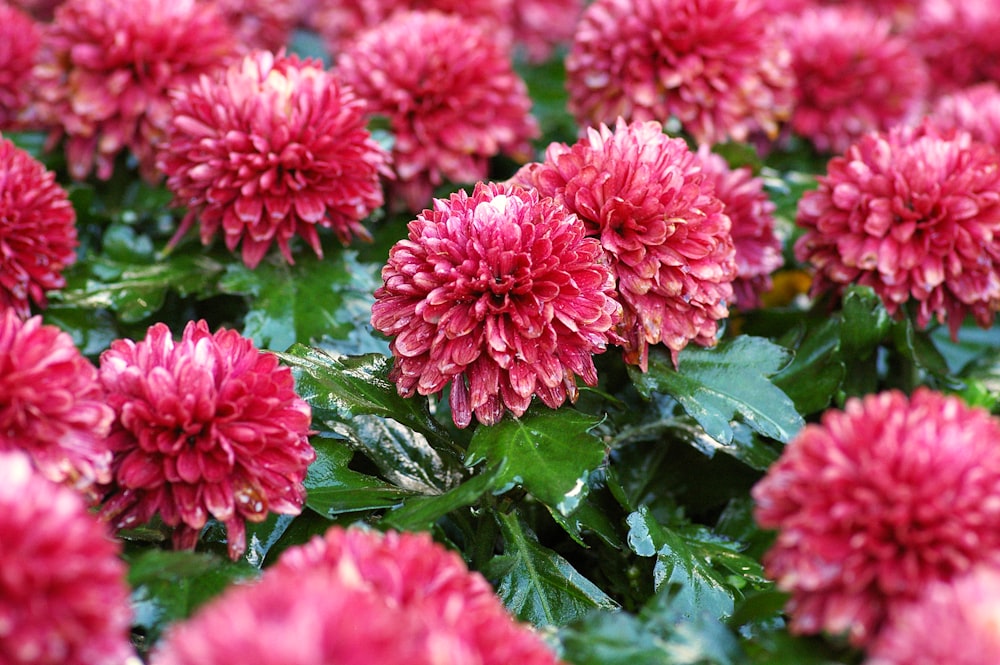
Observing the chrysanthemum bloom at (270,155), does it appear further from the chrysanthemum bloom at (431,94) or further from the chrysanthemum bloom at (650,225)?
the chrysanthemum bloom at (650,225)

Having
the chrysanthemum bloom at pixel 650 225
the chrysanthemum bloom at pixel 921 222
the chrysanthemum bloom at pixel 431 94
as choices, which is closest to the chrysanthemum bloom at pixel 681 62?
the chrysanthemum bloom at pixel 431 94

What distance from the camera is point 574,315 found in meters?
1.00

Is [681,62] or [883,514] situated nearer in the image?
[883,514]

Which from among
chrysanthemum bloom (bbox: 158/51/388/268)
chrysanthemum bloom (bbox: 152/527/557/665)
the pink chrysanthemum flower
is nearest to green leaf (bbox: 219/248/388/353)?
chrysanthemum bloom (bbox: 158/51/388/268)

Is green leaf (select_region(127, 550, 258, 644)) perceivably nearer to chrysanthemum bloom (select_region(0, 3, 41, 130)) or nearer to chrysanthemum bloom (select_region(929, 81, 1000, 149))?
chrysanthemum bloom (select_region(0, 3, 41, 130))

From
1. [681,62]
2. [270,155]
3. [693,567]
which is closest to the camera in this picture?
[693,567]

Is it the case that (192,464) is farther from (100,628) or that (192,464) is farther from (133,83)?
(133,83)

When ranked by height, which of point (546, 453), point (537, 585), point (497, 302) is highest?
point (497, 302)

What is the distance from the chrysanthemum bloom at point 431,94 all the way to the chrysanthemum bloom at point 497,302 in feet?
1.51

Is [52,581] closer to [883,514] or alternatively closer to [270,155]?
[883,514]

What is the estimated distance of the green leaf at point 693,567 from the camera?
1.08m

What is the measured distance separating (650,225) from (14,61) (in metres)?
1.09

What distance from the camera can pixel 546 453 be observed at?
1.01 meters

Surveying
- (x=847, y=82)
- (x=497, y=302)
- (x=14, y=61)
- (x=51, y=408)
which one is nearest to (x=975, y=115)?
(x=847, y=82)
